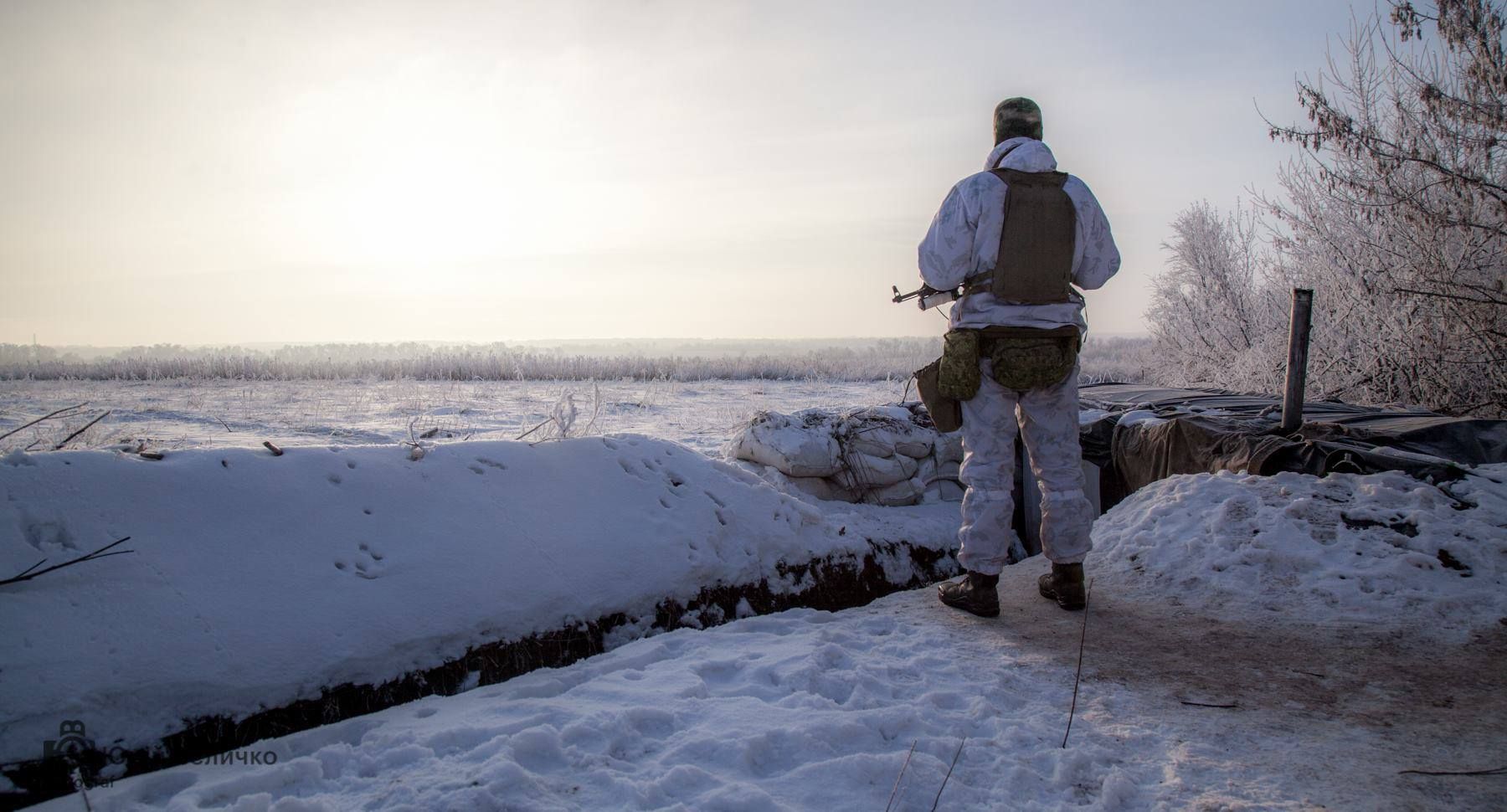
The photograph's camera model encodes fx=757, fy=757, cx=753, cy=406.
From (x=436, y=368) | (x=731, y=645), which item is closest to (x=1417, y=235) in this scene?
(x=731, y=645)

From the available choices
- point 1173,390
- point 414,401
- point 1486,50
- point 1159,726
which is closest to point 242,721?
point 1159,726

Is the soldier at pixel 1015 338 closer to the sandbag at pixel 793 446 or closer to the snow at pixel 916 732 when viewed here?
the snow at pixel 916 732

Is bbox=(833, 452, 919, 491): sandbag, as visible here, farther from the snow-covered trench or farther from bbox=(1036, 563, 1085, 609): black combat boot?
bbox=(1036, 563, 1085, 609): black combat boot

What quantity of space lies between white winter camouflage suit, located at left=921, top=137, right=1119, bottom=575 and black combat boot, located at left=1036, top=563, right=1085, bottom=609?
Result: 44 millimetres

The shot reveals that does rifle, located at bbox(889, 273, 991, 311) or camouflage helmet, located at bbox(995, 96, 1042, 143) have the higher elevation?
camouflage helmet, located at bbox(995, 96, 1042, 143)

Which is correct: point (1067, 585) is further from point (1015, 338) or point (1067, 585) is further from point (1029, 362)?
point (1015, 338)

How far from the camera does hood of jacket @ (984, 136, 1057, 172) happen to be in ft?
11.8

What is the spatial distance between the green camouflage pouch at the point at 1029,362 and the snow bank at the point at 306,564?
1.46 m

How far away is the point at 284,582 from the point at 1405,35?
8192mm

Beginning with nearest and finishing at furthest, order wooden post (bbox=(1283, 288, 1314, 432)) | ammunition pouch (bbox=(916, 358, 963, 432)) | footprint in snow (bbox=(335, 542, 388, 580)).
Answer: footprint in snow (bbox=(335, 542, 388, 580)) < ammunition pouch (bbox=(916, 358, 963, 432)) < wooden post (bbox=(1283, 288, 1314, 432))

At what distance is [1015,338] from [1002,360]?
0.12 meters

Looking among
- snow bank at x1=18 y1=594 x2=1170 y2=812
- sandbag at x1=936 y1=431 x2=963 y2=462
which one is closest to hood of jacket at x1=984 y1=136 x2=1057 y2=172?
snow bank at x1=18 y1=594 x2=1170 y2=812

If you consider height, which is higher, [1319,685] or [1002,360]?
[1002,360]

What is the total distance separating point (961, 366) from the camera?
3619 millimetres
